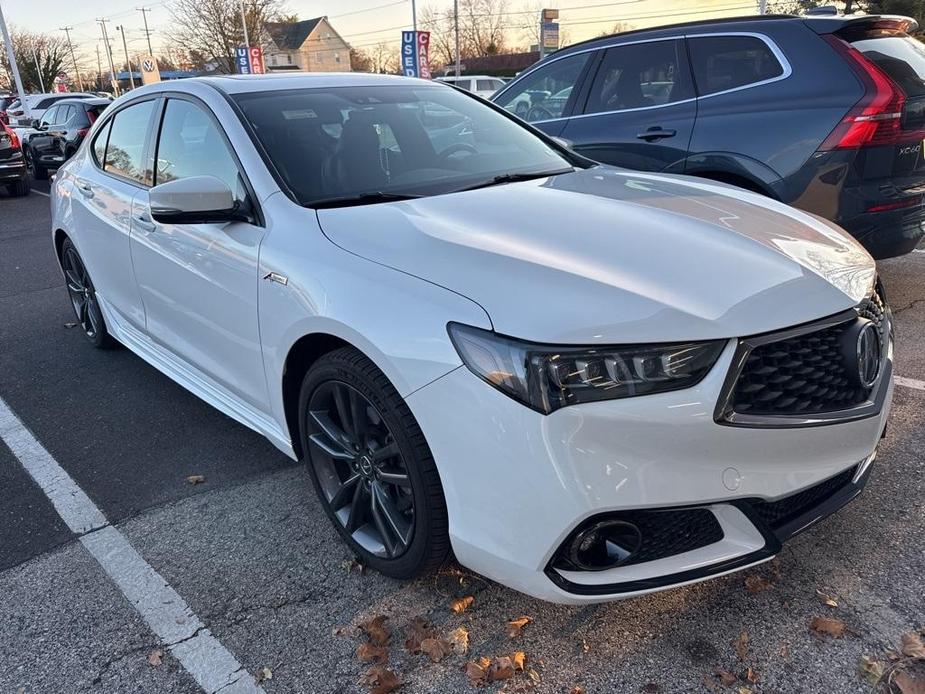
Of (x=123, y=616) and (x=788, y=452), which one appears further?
(x=123, y=616)

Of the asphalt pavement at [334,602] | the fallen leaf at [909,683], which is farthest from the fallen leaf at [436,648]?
the fallen leaf at [909,683]

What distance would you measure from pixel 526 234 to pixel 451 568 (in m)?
1.18

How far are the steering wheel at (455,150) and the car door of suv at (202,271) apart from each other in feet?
2.95

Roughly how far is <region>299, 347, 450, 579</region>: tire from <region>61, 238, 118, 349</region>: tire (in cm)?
267

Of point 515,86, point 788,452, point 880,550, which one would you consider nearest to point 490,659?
point 788,452

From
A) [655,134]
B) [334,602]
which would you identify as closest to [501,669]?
[334,602]

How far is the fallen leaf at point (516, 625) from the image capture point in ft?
7.39

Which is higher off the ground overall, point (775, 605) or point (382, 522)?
A: point (382, 522)

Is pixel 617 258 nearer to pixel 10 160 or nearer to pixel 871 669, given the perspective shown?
pixel 871 669

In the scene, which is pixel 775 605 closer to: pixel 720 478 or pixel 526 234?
pixel 720 478

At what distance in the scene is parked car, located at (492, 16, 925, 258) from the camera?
13.9 feet

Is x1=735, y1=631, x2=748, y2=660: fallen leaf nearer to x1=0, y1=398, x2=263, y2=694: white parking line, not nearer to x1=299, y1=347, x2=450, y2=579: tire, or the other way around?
x1=299, y1=347, x2=450, y2=579: tire

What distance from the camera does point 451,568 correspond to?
8.32 feet

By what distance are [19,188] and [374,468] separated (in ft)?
45.4
